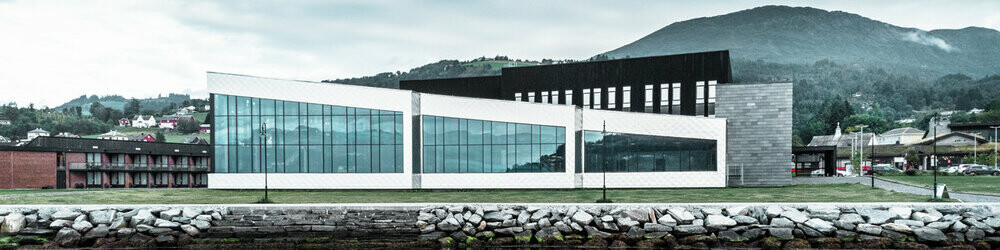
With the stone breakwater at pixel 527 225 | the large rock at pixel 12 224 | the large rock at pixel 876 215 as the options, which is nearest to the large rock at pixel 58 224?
the stone breakwater at pixel 527 225

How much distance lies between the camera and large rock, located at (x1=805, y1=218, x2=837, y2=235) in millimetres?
29469

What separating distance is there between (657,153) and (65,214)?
32119mm

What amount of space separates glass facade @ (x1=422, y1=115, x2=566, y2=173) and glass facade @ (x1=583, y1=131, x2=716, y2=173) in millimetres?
3205

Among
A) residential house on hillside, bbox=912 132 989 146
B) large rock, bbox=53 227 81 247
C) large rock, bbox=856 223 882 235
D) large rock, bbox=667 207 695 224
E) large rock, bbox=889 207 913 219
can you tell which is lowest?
large rock, bbox=53 227 81 247

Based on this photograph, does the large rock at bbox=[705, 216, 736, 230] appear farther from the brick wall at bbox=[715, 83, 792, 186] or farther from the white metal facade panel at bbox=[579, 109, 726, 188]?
the brick wall at bbox=[715, 83, 792, 186]

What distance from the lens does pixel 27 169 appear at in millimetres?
61750

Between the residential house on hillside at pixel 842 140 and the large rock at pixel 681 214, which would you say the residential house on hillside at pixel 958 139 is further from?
the large rock at pixel 681 214

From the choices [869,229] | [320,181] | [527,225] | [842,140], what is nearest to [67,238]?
[527,225]

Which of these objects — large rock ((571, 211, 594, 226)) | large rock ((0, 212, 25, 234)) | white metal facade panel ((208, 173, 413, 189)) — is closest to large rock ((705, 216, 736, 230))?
large rock ((571, 211, 594, 226))

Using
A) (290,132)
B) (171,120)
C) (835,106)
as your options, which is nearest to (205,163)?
(290,132)

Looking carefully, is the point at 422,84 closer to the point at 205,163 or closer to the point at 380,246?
the point at 205,163

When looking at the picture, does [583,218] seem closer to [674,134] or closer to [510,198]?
[510,198]

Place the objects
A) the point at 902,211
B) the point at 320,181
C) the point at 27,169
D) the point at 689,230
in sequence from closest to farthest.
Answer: the point at 902,211 < the point at 689,230 < the point at 320,181 < the point at 27,169

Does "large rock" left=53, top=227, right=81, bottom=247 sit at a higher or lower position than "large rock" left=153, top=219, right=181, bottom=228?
lower
